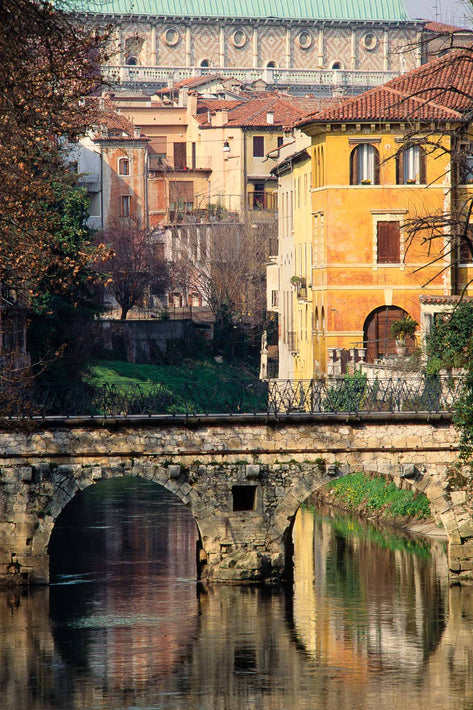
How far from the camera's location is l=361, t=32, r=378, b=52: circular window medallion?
15275cm

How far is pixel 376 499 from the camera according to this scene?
44750 mm

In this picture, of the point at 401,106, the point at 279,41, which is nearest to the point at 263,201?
the point at 401,106

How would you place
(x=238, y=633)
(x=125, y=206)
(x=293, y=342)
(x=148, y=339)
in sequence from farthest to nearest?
1. (x=125, y=206)
2. (x=148, y=339)
3. (x=293, y=342)
4. (x=238, y=633)

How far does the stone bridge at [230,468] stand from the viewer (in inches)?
1315

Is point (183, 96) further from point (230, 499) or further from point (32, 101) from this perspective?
point (32, 101)

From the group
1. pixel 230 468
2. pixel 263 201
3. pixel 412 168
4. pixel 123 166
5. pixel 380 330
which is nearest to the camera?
pixel 230 468

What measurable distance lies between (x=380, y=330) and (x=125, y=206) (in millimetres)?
47937

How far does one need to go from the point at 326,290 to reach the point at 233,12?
102234mm

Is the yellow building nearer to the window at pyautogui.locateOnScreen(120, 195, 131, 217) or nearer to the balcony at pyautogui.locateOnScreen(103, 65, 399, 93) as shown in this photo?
the window at pyautogui.locateOnScreen(120, 195, 131, 217)

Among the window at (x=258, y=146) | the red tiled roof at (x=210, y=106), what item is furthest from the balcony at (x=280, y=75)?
the window at (x=258, y=146)

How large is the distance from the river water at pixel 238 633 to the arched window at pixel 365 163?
47.1 feet

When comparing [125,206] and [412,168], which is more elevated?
[125,206]

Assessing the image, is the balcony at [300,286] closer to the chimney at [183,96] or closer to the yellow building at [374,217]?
the yellow building at [374,217]

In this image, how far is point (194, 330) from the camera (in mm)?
79750
